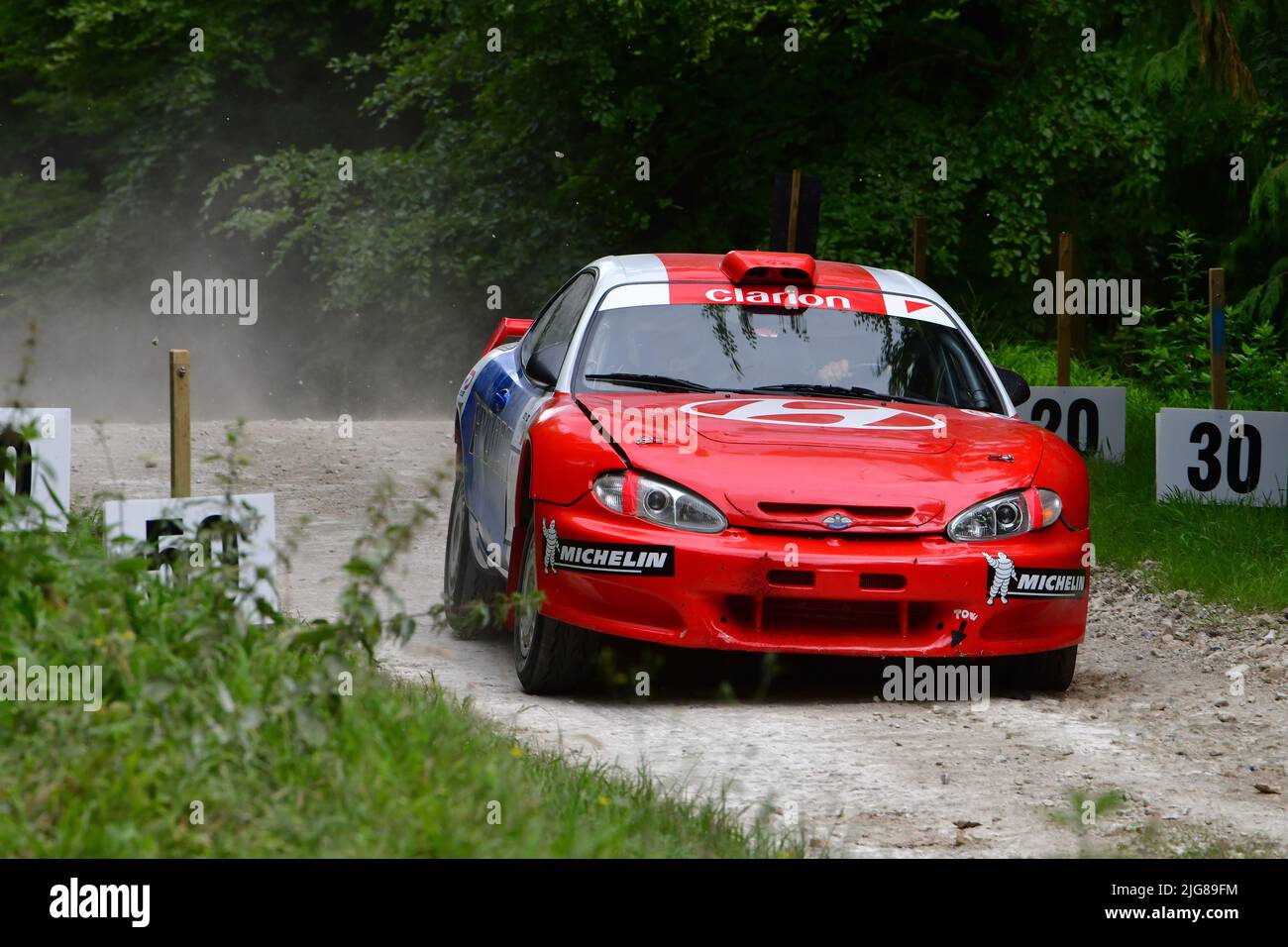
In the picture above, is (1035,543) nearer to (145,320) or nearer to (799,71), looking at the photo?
(799,71)

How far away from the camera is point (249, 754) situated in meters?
3.97

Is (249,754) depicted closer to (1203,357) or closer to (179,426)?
(179,426)

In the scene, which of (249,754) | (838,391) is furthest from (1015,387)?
(249,754)

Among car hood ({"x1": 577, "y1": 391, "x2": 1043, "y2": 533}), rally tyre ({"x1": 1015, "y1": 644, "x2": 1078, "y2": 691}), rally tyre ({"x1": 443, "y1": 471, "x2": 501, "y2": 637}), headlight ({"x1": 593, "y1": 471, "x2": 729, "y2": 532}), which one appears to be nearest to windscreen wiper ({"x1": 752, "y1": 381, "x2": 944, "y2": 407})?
car hood ({"x1": 577, "y1": 391, "x2": 1043, "y2": 533})

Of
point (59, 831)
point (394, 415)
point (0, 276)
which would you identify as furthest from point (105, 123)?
point (59, 831)

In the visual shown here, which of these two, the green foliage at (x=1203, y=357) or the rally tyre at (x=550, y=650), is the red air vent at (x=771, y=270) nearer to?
the rally tyre at (x=550, y=650)

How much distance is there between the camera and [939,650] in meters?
6.65

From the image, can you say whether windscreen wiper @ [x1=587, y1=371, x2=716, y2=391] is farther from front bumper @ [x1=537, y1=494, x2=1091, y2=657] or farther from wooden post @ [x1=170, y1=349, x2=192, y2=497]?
wooden post @ [x1=170, y1=349, x2=192, y2=497]

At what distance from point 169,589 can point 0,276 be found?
30.6m

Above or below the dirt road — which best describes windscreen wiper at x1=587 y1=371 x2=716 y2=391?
above

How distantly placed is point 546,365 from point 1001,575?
2129mm

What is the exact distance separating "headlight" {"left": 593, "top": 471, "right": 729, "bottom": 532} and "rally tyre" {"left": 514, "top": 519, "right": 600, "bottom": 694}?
41 cm

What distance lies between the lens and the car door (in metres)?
7.44

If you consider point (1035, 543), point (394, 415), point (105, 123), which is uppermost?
Answer: point (105, 123)
